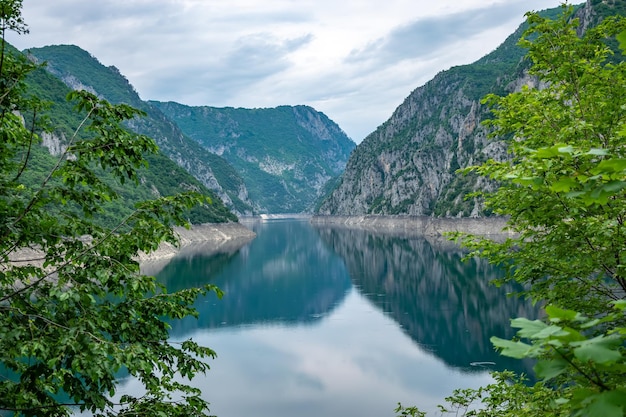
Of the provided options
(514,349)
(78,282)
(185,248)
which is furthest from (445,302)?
(185,248)

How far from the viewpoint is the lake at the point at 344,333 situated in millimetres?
44250

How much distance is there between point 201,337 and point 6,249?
59541 mm

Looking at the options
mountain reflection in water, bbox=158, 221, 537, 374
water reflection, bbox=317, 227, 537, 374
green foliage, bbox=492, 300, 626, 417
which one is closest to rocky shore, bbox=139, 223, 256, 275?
mountain reflection in water, bbox=158, 221, 537, 374

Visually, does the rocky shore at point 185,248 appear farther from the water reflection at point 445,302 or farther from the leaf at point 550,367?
the leaf at point 550,367

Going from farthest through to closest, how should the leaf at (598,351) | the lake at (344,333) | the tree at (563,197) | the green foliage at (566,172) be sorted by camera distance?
the lake at (344,333)
the green foliage at (566,172)
the tree at (563,197)
the leaf at (598,351)

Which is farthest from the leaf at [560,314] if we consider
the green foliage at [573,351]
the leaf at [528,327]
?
the leaf at [528,327]

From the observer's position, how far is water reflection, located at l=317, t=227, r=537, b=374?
57.0 meters

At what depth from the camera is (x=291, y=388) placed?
46.2 metres

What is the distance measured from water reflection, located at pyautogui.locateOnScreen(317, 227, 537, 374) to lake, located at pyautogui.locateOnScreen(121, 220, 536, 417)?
0.64ft

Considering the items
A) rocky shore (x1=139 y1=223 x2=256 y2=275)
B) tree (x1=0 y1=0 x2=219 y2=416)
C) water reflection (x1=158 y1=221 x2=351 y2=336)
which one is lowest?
water reflection (x1=158 y1=221 x2=351 y2=336)

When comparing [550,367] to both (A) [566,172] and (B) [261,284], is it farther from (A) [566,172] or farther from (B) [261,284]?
(B) [261,284]

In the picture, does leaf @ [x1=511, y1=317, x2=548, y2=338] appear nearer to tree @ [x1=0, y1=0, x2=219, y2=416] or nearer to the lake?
tree @ [x1=0, y1=0, x2=219, y2=416]

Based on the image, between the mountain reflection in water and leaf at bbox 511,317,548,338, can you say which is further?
the mountain reflection in water

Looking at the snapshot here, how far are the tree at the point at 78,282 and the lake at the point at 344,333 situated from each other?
3304 centimetres
